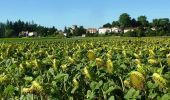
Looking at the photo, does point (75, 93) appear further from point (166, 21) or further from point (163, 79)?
point (166, 21)

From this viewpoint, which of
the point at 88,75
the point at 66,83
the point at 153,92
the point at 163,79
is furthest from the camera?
the point at 66,83

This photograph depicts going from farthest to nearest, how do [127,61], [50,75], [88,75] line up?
[127,61] < [50,75] < [88,75]

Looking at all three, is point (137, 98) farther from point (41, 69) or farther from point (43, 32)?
point (43, 32)

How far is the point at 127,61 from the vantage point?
7.36m

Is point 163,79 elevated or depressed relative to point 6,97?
elevated

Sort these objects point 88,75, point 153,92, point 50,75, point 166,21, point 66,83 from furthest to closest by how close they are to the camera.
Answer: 1. point 166,21
2. point 50,75
3. point 66,83
4. point 88,75
5. point 153,92

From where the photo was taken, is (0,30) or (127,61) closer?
(127,61)

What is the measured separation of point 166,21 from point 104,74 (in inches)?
6050

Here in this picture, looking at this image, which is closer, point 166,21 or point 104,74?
point 104,74

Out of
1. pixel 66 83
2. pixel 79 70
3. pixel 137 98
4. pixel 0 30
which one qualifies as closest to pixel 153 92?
pixel 137 98

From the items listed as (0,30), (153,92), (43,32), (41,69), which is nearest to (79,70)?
(41,69)

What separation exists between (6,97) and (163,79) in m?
2.58

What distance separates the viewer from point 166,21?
15625 cm

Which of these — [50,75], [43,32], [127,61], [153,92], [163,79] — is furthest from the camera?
[43,32]
